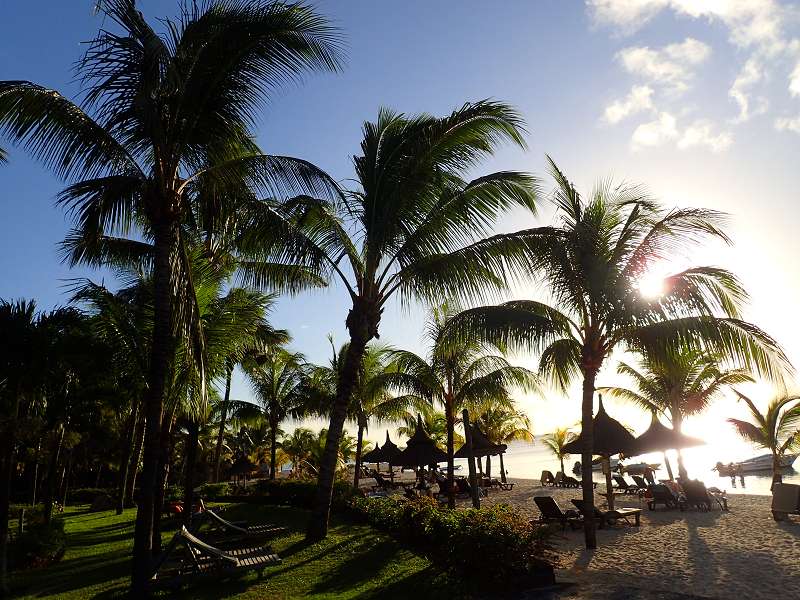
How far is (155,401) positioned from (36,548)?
666 cm

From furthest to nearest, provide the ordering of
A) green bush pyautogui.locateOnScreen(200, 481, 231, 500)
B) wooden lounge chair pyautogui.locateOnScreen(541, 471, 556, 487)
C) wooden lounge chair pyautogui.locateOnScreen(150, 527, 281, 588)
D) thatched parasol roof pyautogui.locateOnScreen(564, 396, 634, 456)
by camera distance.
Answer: wooden lounge chair pyautogui.locateOnScreen(541, 471, 556, 487) → green bush pyautogui.locateOnScreen(200, 481, 231, 500) → thatched parasol roof pyautogui.locateOnScreen(564, 396, 634, 456) → wooden lounge chair pyautogui.locateOnScreen(150, 527, 281, 588)

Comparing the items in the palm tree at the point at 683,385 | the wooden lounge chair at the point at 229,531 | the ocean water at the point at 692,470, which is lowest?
the ocean water at the point at 692,470

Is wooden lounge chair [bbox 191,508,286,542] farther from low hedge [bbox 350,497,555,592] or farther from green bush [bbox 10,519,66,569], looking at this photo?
low hedge [bbox 350,497,555,592]

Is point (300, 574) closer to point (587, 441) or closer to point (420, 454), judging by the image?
point (587, 441)

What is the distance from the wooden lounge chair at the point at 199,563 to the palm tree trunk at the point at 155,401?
0.55 metres

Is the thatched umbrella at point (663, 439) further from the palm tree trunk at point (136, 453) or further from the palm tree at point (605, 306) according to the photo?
the palm tree trunk at point (136, 453)

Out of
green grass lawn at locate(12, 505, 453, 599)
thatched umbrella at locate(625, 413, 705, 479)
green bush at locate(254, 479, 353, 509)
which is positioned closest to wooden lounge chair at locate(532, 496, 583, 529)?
green grass lawn at locate(12, 505, 453, 599)

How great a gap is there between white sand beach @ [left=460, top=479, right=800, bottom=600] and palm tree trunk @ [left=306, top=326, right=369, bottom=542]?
4.87 meters

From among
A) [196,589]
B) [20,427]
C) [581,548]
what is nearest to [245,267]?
[20,427]

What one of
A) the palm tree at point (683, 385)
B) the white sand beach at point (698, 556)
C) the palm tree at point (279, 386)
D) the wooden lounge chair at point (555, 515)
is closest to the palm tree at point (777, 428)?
the palm tree at point (683, 385)

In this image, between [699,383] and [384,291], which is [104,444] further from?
[699,383]

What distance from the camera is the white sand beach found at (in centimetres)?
666

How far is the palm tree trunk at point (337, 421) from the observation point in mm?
11125

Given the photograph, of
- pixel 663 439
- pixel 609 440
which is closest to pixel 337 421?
pixel 609 440
